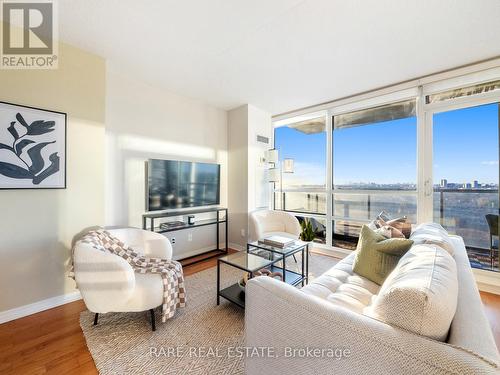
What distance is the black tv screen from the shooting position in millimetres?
2965

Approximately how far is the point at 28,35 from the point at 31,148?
3.45 feet

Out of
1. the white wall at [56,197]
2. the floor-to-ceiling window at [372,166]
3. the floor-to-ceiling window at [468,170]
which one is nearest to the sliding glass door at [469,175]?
the floor-to-ceiling window at [468,170]

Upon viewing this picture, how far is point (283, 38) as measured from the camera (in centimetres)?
211

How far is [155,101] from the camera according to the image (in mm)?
3146

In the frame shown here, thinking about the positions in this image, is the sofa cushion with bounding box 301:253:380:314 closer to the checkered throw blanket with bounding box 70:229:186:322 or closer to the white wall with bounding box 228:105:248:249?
the checkered throw blanket with bounding box 70:229:186:322

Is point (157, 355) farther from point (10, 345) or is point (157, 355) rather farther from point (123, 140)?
point (123, 140)

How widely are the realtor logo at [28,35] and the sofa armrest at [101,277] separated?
1813 mm

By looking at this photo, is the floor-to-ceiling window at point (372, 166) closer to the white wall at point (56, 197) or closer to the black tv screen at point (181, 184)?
the black tv screen at point (181, 184)

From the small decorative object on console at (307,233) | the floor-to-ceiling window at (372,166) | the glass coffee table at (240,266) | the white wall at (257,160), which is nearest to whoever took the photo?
the glass coffee table at (240,266)

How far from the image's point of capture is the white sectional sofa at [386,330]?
2.19ft

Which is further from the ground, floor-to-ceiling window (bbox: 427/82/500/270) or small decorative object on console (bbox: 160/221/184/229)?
floor-to-ceiling window (bbox: 427/82/500/270)

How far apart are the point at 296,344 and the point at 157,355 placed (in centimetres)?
113

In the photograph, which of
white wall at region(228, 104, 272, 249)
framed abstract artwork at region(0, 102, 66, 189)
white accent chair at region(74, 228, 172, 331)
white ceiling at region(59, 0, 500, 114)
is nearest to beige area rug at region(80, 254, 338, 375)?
white accent chair at region(74, 228, 172, 331)

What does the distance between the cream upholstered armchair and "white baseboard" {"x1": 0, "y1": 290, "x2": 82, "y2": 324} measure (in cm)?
222
